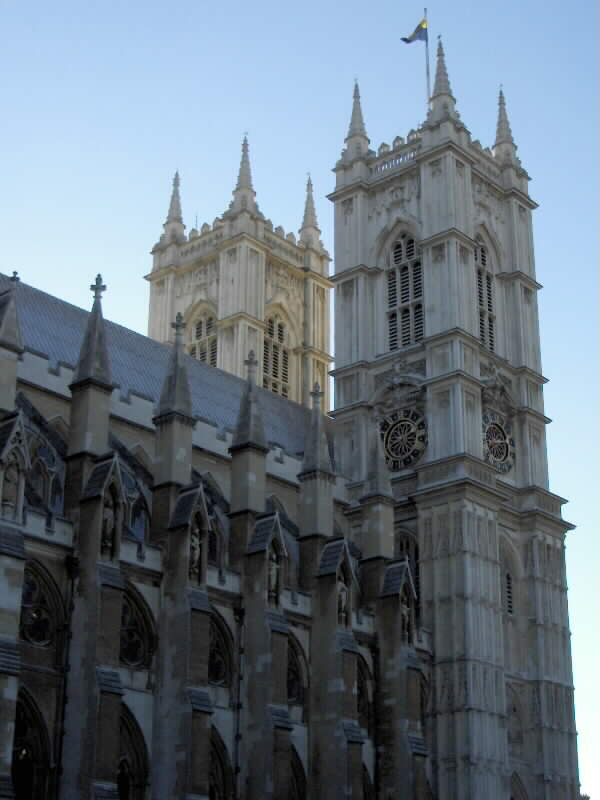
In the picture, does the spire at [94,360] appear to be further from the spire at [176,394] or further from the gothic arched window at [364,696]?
the gothic arched window at [364,696]

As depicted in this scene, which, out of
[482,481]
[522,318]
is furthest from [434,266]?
[482,481]

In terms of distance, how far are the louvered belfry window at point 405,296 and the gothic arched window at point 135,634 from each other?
19641 millimetres

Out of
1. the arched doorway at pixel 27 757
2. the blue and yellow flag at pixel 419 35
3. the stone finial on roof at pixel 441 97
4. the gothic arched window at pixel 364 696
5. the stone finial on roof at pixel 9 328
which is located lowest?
the arched doorway at pixel 27 757

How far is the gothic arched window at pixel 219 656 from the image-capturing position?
128 feet

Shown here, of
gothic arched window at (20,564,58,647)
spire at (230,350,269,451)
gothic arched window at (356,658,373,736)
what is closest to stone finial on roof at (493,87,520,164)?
spire at (230,350,269,451)

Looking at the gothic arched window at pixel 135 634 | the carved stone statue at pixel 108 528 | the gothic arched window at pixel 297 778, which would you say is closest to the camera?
the carved stone statue at pixel 108 528

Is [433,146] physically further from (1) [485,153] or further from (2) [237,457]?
(2) [237,457]

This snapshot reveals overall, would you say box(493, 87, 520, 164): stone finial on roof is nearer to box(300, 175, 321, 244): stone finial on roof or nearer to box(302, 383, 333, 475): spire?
box(300, 175, 321, 244): stone finial on roof

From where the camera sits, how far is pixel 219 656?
129 feet

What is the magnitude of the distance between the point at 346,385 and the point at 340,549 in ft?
40.2

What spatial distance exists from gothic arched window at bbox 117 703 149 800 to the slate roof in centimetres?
1161

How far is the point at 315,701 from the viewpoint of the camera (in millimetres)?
41500

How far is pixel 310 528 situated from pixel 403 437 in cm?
874

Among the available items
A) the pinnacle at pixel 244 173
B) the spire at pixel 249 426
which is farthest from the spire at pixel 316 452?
the pinnacle at pixel 244 173
